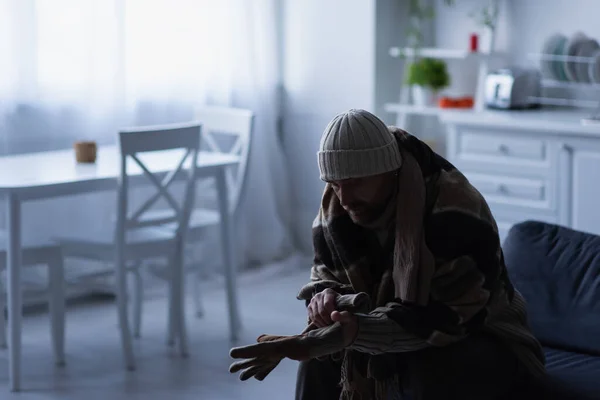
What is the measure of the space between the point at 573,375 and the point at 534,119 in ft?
6.56

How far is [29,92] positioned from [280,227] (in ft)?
5.15

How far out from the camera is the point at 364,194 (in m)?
2.12

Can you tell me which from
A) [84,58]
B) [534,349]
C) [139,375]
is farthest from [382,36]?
[534,349]

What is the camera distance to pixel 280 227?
5312 millimetres

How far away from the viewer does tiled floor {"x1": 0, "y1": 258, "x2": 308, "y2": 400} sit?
3.44m

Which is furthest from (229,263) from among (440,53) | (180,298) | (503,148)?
(440,53)

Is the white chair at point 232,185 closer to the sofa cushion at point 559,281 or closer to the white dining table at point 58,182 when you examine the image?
the white dining table at point 58,182

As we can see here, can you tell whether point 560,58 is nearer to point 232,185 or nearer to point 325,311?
point 232,185

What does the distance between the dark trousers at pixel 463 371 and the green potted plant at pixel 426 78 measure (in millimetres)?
2698

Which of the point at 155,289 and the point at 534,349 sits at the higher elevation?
the point at 534,349

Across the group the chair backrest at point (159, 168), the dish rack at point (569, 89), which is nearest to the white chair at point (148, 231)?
the chair backrest at point (159, 168)

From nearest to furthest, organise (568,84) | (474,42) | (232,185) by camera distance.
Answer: (568,84), (232,185), (474,42)

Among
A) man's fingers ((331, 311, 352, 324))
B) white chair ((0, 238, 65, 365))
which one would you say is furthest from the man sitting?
white chair ((0, 238, 65, 365))

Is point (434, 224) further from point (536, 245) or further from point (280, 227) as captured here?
point (280, 227)
